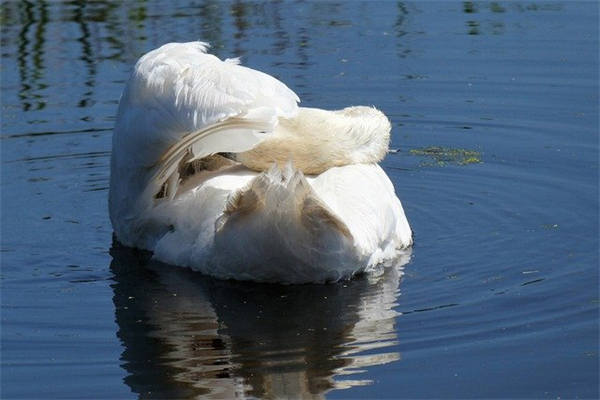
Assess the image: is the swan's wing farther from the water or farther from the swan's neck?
the water

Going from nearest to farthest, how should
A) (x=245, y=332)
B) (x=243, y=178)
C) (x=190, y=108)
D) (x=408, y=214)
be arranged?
(x=245, y=332) < (x=190, y=108) < (x=243, y=178) < (x=408, y=214)

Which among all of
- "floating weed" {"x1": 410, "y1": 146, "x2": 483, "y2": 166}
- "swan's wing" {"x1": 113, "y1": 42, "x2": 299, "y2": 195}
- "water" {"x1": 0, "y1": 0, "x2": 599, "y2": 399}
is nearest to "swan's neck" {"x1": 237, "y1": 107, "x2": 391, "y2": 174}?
"swan's wing" {"x1": 113, "y1": 42, "x2": 299, "y2": 195}

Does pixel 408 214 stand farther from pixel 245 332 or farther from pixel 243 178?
pixel 245 332

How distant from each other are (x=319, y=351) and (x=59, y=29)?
8.22 m

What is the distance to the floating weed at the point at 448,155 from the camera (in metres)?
9.13

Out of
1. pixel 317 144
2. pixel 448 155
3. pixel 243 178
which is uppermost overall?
pixel 317 144

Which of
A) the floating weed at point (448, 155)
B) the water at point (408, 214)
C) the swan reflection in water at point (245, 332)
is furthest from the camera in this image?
the floating weed at point (448, 155)

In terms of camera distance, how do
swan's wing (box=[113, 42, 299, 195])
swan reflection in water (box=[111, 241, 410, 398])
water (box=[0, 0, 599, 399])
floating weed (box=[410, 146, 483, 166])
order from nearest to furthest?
swan reflection in water (box=[111, 241, 410, 398]) → water (box=[0, 0, 599, 399]) → swan's wing (box=[113, 42, 299, 195]) → floating weed (box=[410, 146, 483, 166])

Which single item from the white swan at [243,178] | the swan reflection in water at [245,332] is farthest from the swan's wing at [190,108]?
the swan reflection in water at [245,332]

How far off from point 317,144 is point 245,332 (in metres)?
1.37

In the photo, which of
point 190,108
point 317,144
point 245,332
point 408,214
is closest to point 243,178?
point 317,144

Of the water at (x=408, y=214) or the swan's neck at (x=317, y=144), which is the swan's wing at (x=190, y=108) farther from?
the water at (x=408, y=214)

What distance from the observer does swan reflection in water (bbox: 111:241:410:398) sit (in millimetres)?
5773

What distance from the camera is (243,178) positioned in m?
7.37
